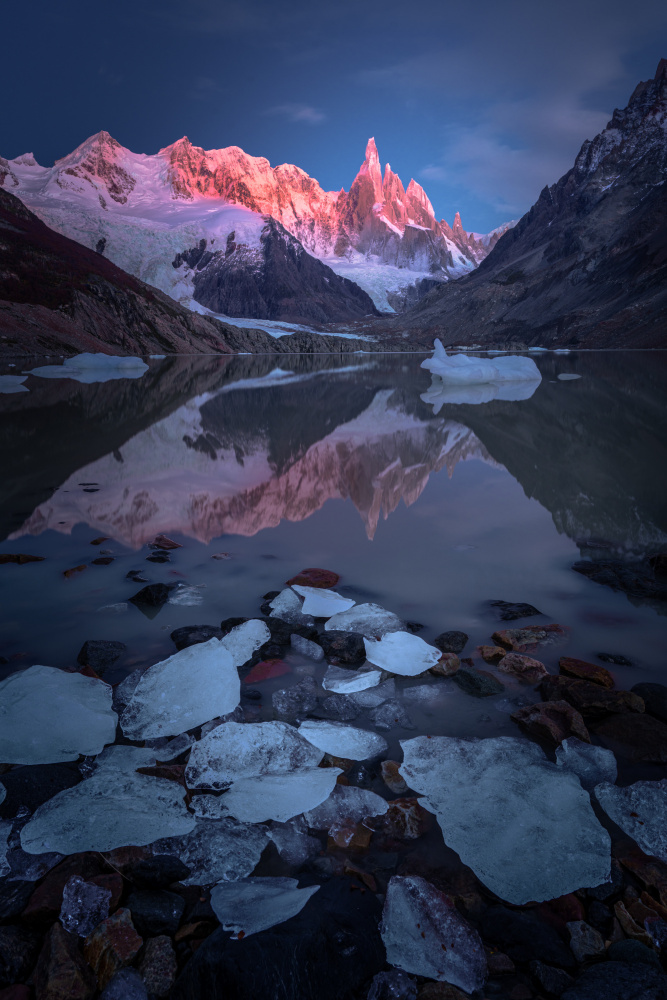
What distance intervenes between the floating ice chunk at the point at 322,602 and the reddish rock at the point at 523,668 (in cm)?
132

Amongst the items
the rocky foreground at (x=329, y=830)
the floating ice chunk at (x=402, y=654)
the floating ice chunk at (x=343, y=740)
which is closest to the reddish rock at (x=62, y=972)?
the rocky foreground at (x=329, y=830)

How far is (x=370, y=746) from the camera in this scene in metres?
2.89

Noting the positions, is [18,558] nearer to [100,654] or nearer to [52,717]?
[100,654]

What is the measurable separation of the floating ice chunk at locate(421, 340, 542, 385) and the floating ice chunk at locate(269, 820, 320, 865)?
1081 inches

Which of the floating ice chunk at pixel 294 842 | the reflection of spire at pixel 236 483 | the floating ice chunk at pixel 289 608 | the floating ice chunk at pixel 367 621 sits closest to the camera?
the floating ice chunk at pixel 294 842

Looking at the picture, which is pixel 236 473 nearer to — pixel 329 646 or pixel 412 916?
pixel 329 646

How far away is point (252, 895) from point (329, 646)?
1.90 meters

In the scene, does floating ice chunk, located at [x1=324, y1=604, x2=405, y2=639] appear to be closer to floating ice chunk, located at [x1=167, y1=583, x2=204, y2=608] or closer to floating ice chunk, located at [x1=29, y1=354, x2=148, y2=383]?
floating ice chunk, located at [x1=167, y1=583, x2=204, y2=608]

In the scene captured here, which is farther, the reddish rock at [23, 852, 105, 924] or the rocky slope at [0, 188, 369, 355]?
the rocky slope at [0, 188, 369, 355]

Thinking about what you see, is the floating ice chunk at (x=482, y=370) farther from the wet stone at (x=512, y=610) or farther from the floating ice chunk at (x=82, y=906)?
the floating ice chunk at (x=82, y=906)

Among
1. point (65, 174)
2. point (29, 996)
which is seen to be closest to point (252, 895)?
point (29, 996)

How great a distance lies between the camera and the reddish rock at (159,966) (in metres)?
1.73

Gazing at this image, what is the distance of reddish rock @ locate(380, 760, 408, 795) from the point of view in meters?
2.63

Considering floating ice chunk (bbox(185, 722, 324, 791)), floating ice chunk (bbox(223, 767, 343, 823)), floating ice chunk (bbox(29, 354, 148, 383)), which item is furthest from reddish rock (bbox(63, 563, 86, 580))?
floating ice chunk (bbox(29, 354, 148, 383))
